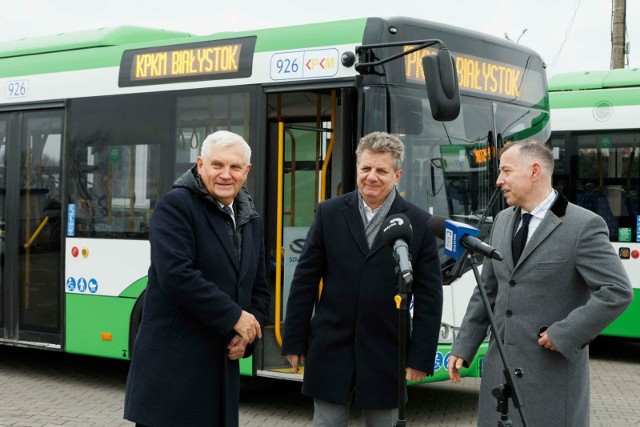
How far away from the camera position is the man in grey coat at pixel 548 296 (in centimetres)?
395

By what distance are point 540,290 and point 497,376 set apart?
40cm

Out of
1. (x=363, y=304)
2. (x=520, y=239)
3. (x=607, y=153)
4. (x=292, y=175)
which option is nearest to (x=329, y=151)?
(x=292, y=175)

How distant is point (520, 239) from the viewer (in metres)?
4.20

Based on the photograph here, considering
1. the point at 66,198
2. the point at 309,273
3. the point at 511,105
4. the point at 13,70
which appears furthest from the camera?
the point at 13,70

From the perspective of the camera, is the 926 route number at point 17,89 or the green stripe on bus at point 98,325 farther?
the 926 route number at point 17,89

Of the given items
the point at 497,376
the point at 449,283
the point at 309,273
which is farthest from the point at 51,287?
the point at 497,376

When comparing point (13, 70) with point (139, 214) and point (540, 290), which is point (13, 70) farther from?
point (540, 290)

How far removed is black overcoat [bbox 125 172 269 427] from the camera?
4031mm

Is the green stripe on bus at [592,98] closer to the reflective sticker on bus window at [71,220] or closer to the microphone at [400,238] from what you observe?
the reflective sticker on bus window at [71,220]

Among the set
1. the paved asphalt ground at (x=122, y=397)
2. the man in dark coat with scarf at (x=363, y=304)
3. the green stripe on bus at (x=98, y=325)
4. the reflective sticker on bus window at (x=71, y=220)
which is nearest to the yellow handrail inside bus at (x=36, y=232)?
the reflective sticker on bus window at (x=71, y=220)

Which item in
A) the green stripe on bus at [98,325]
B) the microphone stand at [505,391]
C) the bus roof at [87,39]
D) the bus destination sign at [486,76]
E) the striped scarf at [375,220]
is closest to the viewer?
the microphone stand at [505,391]

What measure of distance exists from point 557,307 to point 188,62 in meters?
4.81

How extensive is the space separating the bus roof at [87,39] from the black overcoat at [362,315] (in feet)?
16.2

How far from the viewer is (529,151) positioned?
4.17 m
